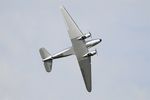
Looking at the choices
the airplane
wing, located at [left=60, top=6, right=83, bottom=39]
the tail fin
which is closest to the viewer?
the airplane

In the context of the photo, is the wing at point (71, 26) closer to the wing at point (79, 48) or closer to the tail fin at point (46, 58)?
the wing at point (79, 48)

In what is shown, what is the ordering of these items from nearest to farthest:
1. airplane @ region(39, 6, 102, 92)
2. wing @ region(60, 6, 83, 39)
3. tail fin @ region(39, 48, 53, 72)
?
1. airplane @ region(39, 6, 102, 92)
2. wing @ region(60, 6, 83, 39)
3. tail fin @ region(39, 48, 53, 72)

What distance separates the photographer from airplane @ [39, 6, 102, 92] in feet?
535

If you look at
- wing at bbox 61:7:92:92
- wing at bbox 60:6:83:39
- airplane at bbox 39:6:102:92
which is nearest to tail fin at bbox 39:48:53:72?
airplane at bbox 39:6:102:92

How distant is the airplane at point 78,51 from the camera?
16312 cm

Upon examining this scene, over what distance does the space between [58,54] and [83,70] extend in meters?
8.94

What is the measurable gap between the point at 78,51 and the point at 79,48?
105cm

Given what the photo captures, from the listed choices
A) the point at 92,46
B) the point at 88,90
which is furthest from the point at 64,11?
the point at 88,90

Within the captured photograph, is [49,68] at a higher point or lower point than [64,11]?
lower

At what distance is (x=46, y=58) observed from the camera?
170 m

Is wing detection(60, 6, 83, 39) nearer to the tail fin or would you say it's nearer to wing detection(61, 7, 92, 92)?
wing detection(61, 7, 92, 92)

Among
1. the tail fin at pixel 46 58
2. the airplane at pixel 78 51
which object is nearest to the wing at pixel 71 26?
the airplane at pixel 78 51

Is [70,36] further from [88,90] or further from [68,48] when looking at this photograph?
[88,90]

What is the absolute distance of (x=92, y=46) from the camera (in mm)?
162750
